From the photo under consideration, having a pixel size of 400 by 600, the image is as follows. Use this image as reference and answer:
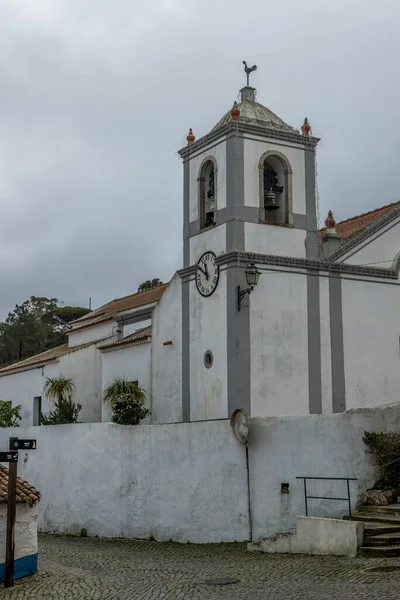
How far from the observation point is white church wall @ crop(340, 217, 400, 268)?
22.6 meters

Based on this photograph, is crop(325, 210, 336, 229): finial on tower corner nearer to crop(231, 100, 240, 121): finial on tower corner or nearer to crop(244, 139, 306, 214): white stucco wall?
crop(244, 139, 306, 214): white stucco wall

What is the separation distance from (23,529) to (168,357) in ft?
31.5

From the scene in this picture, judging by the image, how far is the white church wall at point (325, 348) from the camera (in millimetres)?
21219

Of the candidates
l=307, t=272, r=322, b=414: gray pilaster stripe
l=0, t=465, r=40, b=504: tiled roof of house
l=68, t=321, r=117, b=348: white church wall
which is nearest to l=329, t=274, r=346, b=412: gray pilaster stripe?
l=307, t=272, r=322, b=414: gray pilaster stripe

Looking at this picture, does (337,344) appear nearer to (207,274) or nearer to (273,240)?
(273,240)

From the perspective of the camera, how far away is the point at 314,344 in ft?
70.0

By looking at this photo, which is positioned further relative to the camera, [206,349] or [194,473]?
[206,349]

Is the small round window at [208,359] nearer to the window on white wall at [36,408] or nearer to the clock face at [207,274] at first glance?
the clock face at [207,274]

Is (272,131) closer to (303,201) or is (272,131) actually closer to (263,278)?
(303,201)

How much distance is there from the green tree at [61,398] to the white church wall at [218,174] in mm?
7237

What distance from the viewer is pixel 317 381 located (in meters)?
→ 21.2

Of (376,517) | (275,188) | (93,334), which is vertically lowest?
(376,517)

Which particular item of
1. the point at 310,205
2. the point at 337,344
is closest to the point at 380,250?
the point at 310,205

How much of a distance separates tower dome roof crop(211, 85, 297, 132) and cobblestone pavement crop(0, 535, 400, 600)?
10.9m
